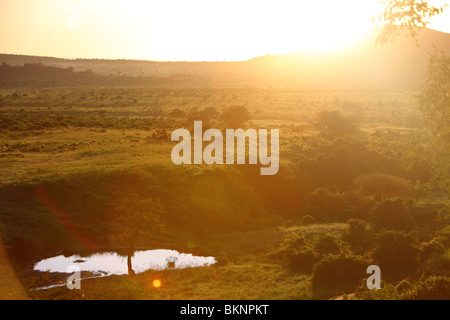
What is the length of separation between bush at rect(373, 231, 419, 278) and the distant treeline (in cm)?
11773

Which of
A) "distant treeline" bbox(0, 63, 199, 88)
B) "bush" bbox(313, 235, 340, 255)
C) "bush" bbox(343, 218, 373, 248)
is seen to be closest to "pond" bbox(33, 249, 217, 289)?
"bush" bbox(313, 235, 340, 255)

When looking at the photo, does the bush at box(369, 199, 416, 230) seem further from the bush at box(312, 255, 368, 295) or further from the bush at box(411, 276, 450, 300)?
the bush at box(411, 276, 450, 300)

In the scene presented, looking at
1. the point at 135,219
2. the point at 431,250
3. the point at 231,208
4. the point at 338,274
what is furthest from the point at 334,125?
the point at 338,274

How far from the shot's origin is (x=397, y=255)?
956 inches

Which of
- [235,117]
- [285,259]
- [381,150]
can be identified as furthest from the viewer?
[235,117]

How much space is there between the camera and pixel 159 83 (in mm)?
140625

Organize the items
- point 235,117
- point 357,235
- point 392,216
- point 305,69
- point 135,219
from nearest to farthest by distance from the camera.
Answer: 1. point 135,219
2. point 357,235
3. point 392,216
4. point 235,117
5. point 305,69

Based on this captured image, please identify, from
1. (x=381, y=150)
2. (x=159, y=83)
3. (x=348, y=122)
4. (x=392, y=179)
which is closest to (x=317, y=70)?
(x=159, y=83)

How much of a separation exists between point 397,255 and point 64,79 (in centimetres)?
13435

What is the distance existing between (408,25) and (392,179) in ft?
113

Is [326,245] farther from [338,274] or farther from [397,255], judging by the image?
[338,274]

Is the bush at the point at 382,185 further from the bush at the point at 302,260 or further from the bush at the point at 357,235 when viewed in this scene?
the bush at the point at 302,260

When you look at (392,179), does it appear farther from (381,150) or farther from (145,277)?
(145,277)

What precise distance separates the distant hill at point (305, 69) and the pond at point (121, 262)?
11367 centimetres
